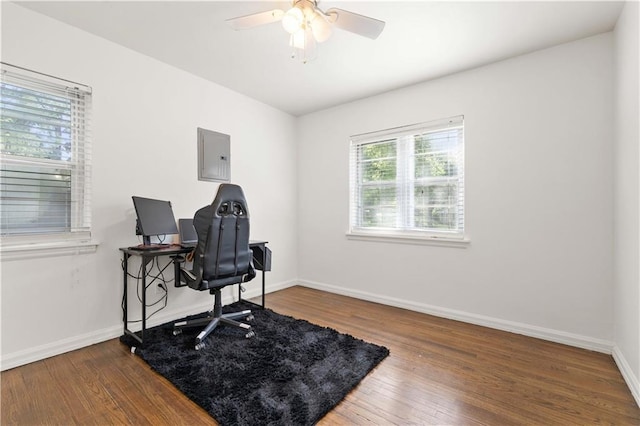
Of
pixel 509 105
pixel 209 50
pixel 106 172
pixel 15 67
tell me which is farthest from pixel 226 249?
pixel 509 105

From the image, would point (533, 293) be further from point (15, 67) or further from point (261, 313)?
point (15, 67)

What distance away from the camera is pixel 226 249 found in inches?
95.7

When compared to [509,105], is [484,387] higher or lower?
lower

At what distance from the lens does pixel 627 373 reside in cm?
188

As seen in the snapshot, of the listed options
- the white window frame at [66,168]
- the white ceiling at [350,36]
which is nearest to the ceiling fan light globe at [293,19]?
the white ceiling at [350,36]

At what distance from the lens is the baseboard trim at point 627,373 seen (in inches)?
67.1

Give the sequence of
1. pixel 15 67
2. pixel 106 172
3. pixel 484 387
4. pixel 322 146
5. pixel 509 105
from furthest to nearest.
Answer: pixel 322 146 < pixel 509 105 < pixel 106 172 < pixel 15 67 < pixel 484 387

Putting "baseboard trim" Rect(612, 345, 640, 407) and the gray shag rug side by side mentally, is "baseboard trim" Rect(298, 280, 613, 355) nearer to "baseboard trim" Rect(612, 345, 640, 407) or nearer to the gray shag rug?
"baseboard trim" Rect(612, 345, 640, 407)

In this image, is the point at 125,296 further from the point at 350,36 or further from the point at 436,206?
the point at 436,206

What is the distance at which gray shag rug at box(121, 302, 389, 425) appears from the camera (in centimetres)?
161

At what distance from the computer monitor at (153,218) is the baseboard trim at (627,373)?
11.6 ft

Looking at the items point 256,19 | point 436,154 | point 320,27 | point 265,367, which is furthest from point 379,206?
point 256,19

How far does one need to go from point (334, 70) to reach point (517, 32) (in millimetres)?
1590

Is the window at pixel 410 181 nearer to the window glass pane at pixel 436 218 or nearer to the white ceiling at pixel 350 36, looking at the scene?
the window glass pane at pixel 436 218
